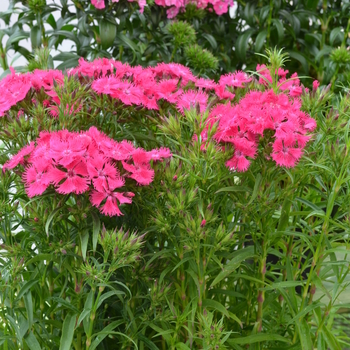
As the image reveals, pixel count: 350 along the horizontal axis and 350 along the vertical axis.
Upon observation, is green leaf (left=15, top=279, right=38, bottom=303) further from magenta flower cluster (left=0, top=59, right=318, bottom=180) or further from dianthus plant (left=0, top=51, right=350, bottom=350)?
magenta flower cluster (left=0, top=59, right=318, bottom=180)

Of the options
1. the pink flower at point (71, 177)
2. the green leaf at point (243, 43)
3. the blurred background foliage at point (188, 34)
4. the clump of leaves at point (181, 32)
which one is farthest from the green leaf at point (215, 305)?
the green leaf at point (243, 43)

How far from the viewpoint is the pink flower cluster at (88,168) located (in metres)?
0.95

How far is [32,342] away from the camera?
3.66ft

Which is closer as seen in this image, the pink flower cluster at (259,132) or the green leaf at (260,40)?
the pink flower cluster at (259,132)

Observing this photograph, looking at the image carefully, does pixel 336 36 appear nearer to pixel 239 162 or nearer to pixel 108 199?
pixel 239 162

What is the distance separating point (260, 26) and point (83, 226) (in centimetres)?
186

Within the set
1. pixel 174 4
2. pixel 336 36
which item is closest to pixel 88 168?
pixel 174 4

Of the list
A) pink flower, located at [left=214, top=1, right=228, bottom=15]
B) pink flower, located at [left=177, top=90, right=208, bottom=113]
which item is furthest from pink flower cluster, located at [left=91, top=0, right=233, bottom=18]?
pink flower, located at [left=177, top=90, right=208, bottom=113]

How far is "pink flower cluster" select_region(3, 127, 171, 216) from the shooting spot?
3.13 feet

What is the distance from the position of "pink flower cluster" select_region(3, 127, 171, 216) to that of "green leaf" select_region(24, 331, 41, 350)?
31 centimetres

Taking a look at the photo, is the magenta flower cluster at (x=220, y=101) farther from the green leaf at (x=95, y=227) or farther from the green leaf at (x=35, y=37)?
the green leaf at (x=35, y=37)

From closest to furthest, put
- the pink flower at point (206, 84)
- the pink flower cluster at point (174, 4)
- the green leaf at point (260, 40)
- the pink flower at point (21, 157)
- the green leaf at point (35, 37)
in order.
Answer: the pink flower at point (21, 157)
the pink flower at point (206, 84)
the pink flower cluster at point (174, 4)
the green leaf at point (35, 37)
the green leaf at point (260, 40)

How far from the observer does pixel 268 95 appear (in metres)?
1.15

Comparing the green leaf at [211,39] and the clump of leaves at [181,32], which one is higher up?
the clump of leaves at [181,32]
